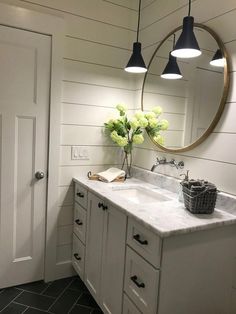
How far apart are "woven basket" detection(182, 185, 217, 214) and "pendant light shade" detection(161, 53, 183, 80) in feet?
2.96

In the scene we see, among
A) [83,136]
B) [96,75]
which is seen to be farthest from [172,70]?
[83,136]

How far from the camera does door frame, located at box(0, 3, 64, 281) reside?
75.7 inches

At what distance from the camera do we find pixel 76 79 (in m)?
2.19

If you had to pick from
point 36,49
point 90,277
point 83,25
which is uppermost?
point 83,25

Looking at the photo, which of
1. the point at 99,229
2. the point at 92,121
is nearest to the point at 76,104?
the point at 92,121

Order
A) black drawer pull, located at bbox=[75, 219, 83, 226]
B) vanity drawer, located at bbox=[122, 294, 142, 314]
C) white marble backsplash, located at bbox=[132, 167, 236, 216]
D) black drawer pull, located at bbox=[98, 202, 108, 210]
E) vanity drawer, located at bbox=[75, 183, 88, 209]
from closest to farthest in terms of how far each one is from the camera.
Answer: vanity drawer, located at bbox=[122, 294, 142, 314] < white marble backsplash, located at bbox=[132, 167, 236, 216] < black drawer pull, located at bbox=[98, 202, 108, 210] < vanity drawer, located at bbox=[75, 183, 88, 209] < black drawer pull, located at bbox=[75, 219, 83, 226]

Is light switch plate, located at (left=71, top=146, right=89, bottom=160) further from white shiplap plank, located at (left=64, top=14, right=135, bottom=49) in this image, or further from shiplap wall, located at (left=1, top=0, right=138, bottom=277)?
white shiplap plank, located at (left=64, top=14, right=135, bottom=49)

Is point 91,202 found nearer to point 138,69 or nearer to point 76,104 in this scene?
point 76,104

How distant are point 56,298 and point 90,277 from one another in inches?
14.8

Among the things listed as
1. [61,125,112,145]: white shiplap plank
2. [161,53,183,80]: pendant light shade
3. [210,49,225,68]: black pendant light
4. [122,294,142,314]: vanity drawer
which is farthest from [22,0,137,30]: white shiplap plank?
[122,294,142,314]: vanity drawer

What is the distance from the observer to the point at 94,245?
1844 millimetres

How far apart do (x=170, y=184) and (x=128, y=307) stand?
873 millimetres

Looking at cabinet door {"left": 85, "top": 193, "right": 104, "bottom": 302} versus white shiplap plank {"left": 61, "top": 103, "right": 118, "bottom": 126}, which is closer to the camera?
cabinet door {"left": 85, "top": 193, "right": 104, "bottom": 302}

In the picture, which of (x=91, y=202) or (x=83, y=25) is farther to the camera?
(x=83, y=25)
